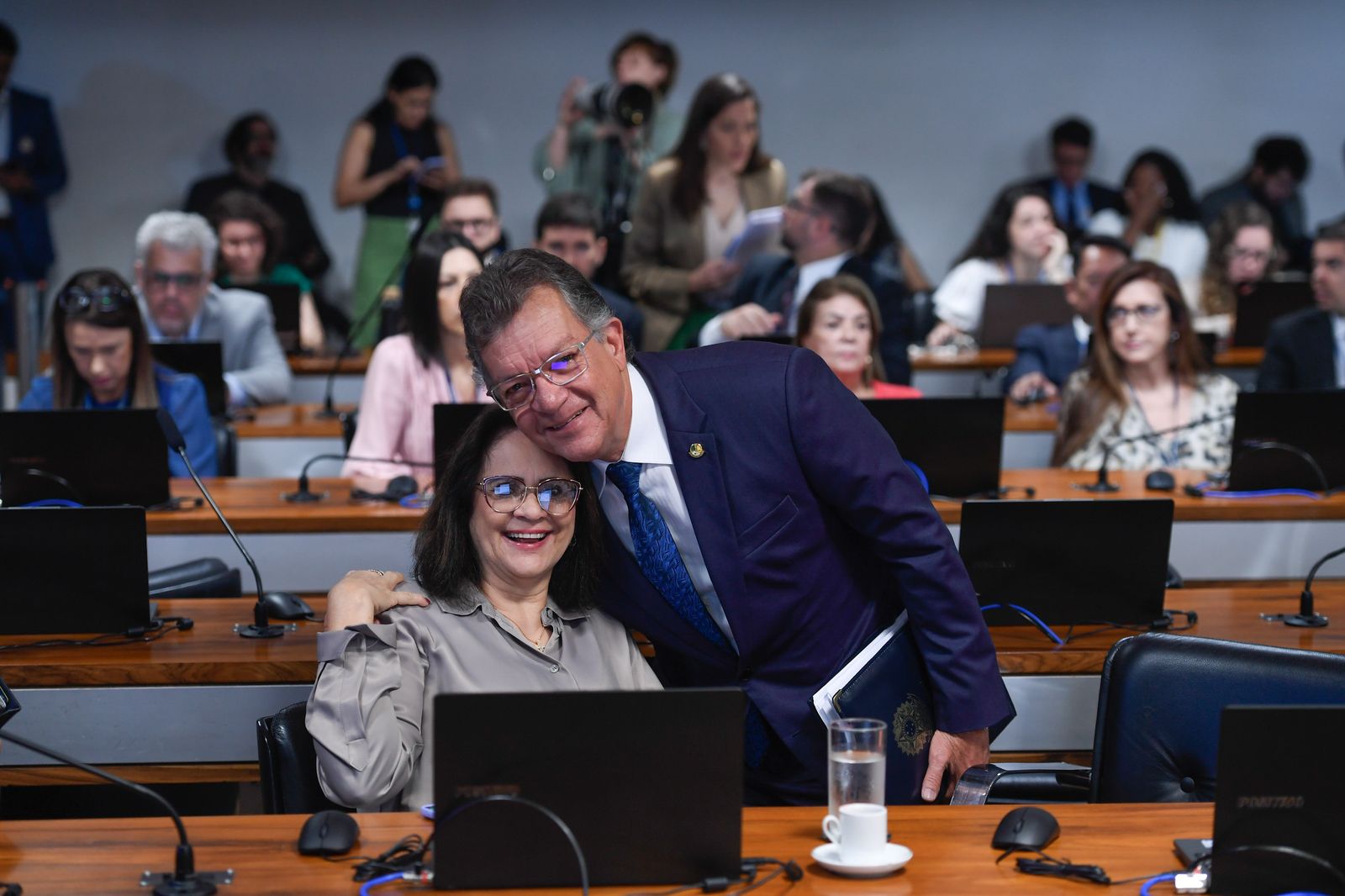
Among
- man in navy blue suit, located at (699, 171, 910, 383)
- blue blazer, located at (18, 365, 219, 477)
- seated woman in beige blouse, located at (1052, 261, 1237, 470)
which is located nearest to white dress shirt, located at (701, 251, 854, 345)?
man in navy blue suit, located at (699, 171, 910, 383)

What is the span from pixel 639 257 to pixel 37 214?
13.6ft

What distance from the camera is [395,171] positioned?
24.3 ft

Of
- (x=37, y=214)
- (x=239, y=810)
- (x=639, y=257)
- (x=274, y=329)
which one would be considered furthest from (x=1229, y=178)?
(x=239, y=810)

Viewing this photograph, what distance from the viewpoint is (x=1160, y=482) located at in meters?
3.92

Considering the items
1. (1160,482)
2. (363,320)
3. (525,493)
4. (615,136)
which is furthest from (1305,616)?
(615,136)

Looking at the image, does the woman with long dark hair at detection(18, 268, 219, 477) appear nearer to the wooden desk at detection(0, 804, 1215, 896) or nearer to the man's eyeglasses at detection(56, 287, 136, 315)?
the man's eyeglasses at detection(56, 287, 136, 315)

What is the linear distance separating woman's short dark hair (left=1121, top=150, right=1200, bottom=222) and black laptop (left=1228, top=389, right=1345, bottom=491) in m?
4.61

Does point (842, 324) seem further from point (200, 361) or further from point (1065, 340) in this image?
point (200, 361)

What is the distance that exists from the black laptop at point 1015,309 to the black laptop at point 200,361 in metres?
3.13

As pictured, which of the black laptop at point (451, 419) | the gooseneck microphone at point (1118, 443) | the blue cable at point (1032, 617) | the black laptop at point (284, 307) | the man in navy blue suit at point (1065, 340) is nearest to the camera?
the blue cable at point (1032, 617)

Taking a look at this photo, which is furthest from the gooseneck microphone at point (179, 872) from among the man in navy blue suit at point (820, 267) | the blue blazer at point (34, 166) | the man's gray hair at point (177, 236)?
the blue blazer at point (34, 166)

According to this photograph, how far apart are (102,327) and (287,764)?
88.5 inches

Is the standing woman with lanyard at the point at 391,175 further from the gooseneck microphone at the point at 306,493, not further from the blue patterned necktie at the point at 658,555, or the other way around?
the blue patterned necktie at the point at 658,555

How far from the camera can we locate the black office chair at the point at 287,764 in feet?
6.64
